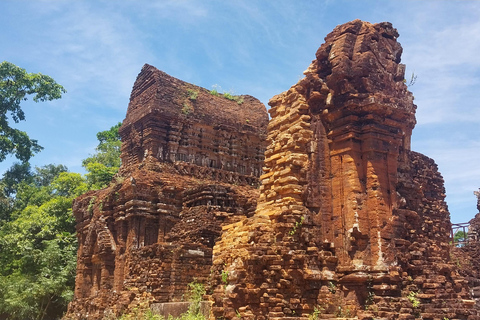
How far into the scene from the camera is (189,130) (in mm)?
21625

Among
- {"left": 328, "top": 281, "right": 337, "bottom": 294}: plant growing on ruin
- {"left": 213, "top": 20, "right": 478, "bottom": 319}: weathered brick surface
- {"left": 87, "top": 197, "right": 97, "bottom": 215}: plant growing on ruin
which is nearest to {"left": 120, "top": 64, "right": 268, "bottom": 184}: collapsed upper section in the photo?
{"left": 87, "top": 197, "right": 97, "bottom": 215}: plant growing on ruin

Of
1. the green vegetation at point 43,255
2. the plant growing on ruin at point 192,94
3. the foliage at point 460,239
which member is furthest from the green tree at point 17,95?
the foliage at point 460,239

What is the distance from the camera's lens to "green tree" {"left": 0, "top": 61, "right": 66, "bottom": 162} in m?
30.7

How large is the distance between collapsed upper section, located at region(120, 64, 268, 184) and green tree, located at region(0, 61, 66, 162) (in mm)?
10962

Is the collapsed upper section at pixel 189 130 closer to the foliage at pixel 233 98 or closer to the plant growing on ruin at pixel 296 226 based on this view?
the foliage at pixel 233 98

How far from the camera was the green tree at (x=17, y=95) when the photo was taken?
30656mm

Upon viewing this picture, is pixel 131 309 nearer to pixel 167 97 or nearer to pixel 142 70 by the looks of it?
pixel 167 97

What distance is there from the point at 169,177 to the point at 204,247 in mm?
4901

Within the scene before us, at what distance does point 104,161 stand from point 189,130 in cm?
1670

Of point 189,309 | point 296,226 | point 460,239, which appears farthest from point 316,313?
point 460,239

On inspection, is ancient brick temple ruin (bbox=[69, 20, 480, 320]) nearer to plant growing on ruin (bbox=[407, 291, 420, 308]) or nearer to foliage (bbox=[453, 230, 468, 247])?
plant growing on ruin (bbox=[407, 291, 420, 308])

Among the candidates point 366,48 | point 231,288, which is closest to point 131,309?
point 231,288

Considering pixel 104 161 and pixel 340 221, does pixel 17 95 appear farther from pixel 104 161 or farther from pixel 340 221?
pixel 340 221

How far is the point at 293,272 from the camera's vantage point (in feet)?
29.7
